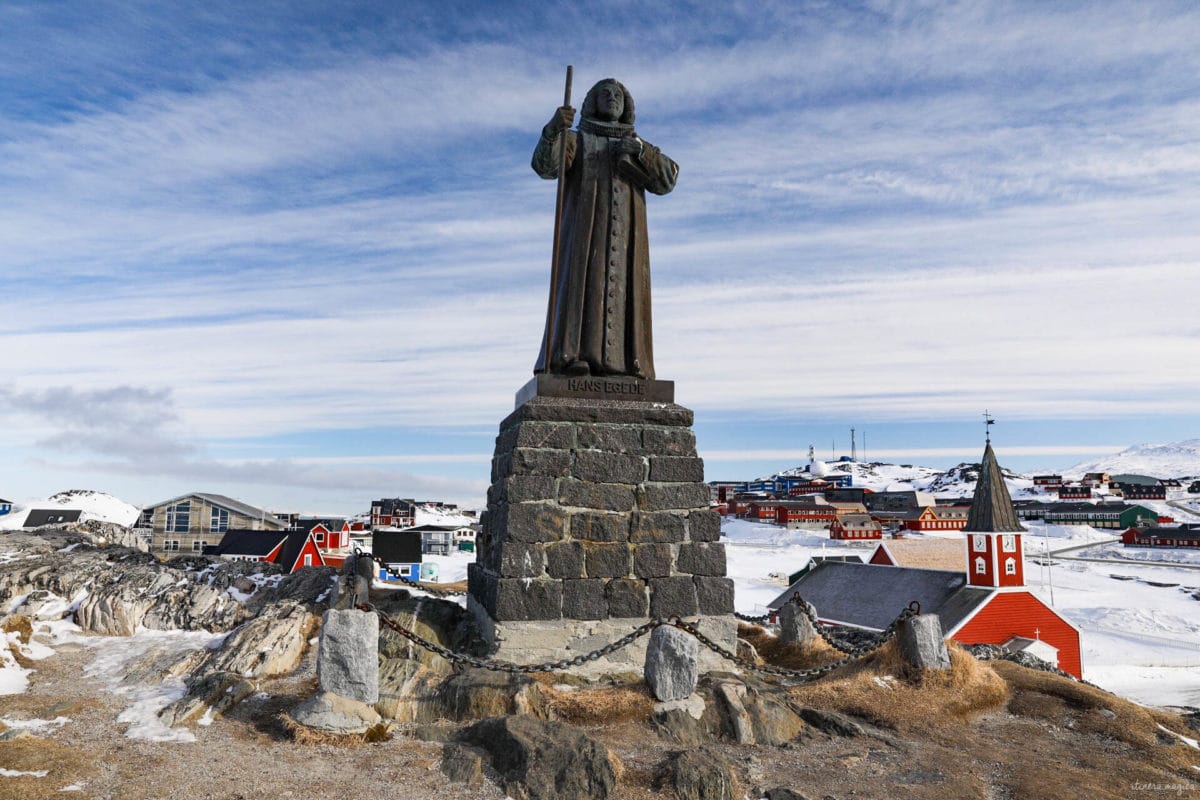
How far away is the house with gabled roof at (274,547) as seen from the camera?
108ft

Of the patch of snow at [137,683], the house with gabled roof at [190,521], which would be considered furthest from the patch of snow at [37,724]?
the house with gabled roof at [190,521]

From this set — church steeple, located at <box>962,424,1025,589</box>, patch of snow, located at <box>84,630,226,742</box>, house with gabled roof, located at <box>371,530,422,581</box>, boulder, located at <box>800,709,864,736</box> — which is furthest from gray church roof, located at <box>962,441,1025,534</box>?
patch of snow, located at <box>84,630,226,742</box>

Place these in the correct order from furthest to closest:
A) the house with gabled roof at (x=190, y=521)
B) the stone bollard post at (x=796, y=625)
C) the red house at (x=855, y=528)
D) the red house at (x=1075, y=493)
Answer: the red house at (x=1075, y=493)
the red house at (x=855, y=528)
the house with gabled roof at (x=190, y=521)
the stone bollard post at (x=796, y=625)

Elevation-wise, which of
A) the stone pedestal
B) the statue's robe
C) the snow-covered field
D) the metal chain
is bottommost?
the snow-covered field

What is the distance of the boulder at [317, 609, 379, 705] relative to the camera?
21.3ft

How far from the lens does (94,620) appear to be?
1048 centimetres

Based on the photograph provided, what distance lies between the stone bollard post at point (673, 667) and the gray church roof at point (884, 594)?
86.1ft

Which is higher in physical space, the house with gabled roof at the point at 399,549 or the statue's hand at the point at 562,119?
the statue's hand at the point at 562,119

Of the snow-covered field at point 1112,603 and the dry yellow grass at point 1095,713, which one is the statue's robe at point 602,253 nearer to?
the dry yellow grass at point 1095,713

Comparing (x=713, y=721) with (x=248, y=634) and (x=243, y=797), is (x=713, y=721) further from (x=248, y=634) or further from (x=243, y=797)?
(x=248, y=634)

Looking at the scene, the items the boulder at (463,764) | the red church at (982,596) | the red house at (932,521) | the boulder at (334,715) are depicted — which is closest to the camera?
the boulder at (463,764)

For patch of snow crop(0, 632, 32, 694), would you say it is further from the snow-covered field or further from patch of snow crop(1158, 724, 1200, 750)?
the snow-covered field

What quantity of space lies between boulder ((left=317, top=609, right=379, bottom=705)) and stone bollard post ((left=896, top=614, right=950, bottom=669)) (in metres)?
5.62

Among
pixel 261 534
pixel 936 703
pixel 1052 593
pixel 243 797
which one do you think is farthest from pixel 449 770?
pixel 1052 593
